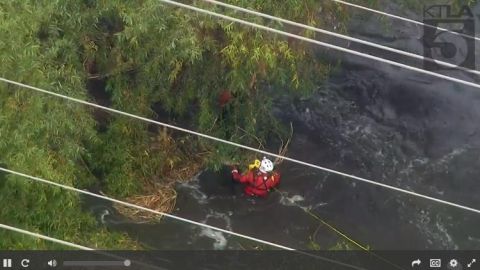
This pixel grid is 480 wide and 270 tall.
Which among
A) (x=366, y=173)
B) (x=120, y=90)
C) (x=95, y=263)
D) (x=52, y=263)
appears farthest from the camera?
(x=366, y=173)

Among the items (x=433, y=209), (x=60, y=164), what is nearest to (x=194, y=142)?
(x=60, y=164)

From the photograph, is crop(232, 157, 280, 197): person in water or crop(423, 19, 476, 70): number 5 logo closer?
crop(232, 157, 280, 197): person in water

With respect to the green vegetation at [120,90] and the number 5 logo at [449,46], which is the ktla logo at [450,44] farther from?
the green vegetation at [120,90]

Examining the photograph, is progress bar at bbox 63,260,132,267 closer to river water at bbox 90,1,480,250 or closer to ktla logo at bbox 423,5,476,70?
river water at bbox 90,1,480,250

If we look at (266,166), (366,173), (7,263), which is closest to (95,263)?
(7,263)

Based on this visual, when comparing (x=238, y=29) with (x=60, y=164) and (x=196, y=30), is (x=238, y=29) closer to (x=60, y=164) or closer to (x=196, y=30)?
(x=196, y=30)

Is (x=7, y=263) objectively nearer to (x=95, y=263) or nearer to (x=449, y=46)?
(x=95, y=263)

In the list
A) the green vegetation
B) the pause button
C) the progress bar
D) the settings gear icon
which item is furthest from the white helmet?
the pause button
